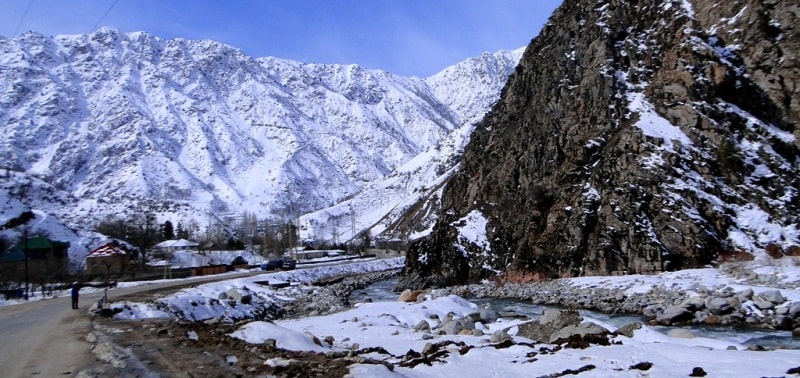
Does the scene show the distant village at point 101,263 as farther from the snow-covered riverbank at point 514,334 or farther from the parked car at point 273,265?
the snow-covered riverbank at point 514,334

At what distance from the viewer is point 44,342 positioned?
18.4 metres

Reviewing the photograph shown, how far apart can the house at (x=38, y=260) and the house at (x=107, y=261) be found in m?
2.95

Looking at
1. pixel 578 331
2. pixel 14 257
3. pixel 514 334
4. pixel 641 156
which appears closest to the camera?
pixel 578 331

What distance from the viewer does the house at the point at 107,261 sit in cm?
7432

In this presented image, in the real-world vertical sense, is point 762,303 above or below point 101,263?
below

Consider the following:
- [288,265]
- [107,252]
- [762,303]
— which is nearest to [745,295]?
[762,303]

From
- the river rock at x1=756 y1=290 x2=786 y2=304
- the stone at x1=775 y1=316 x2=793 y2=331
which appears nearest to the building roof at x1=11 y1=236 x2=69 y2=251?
the river rock at x1=756 y1=290 x2=786 y2=304

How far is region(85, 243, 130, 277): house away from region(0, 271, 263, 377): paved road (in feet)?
154

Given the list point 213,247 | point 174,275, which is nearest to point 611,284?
point 174,275

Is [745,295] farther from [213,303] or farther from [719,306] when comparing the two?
[213,303]

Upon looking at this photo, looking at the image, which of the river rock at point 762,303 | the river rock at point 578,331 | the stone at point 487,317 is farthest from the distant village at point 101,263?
the river rock at point 762,303

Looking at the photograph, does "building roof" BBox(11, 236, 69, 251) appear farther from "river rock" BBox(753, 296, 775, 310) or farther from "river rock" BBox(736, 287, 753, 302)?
"river rock" BBox(753, 296, 775, 310)

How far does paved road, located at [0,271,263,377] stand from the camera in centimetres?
1408

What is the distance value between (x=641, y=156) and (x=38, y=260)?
7015cm
